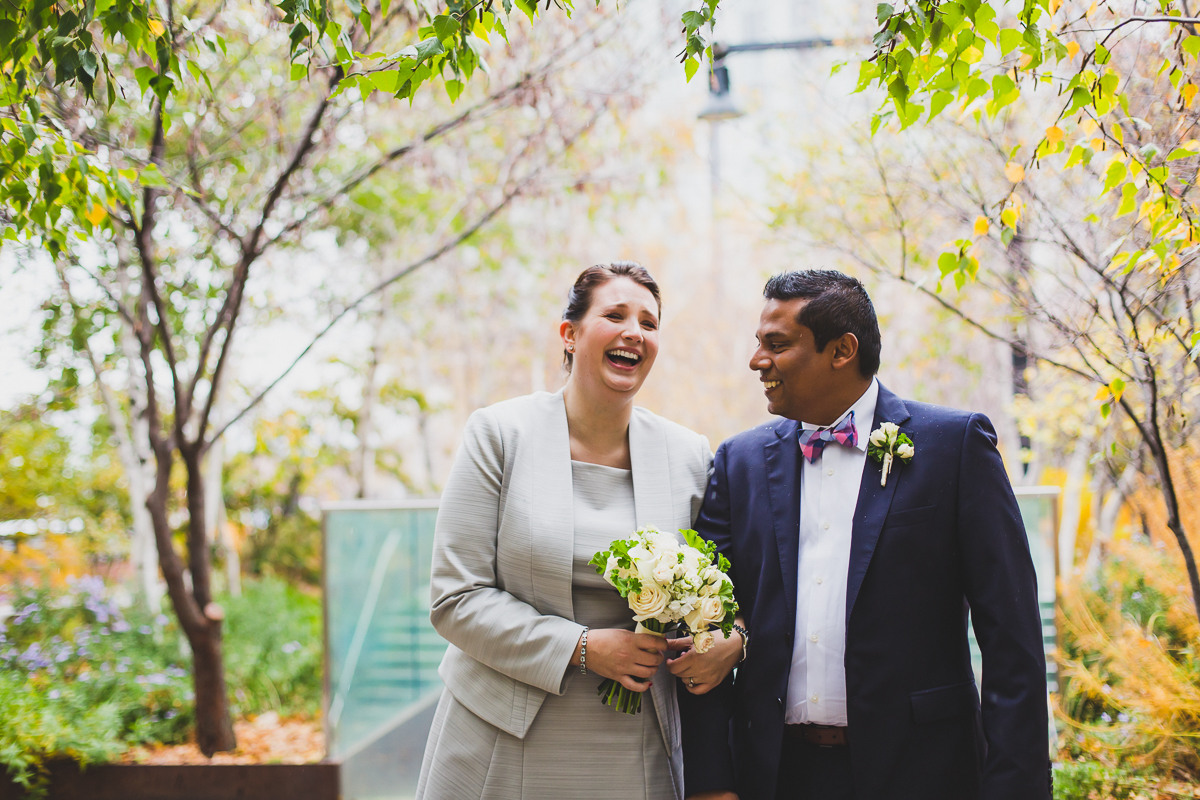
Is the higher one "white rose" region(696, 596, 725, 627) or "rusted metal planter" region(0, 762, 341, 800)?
"white rose" region(696, 596, 725, 627)

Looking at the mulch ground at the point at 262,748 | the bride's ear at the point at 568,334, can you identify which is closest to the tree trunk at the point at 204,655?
the mulch ground at the point at 262,748

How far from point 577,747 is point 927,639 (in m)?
0.95

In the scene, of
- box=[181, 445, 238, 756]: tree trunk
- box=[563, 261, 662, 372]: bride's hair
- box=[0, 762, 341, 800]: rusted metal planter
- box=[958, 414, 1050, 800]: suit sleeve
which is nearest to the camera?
box=[958, 414, 1050, 800]: suit sleeve

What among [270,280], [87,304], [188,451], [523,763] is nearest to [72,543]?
[270,280]

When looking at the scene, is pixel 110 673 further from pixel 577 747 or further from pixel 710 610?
pixel 710 610

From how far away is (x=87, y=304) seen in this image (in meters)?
6.00

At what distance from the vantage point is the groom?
6.64ft

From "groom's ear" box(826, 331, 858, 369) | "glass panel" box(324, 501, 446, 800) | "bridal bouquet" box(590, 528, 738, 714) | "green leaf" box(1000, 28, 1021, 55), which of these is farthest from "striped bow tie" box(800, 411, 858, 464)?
"glass panel" box(324, 501, 446, 800)

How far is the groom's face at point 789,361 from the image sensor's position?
2.25 m

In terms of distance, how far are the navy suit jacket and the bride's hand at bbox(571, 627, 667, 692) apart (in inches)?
10.1

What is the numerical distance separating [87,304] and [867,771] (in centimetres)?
599

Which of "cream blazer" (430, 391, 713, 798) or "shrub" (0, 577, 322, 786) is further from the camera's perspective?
"shrub" (0, 577, 322, 786)

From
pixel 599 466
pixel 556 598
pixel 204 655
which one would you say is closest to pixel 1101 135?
pixel 599 466

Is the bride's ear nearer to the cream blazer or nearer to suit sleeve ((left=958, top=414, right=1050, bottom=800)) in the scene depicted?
the cream blazer
